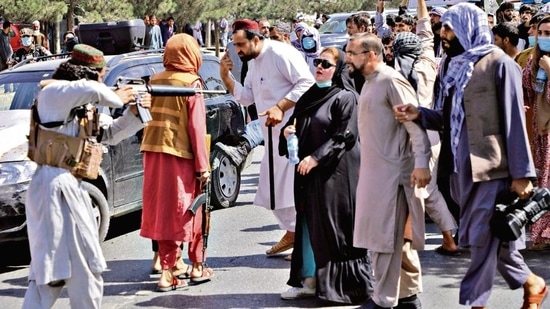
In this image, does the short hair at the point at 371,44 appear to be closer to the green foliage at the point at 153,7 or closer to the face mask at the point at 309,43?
the face mask at the point at 309,43

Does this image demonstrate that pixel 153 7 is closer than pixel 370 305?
No

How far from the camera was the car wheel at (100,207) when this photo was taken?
8523 mm

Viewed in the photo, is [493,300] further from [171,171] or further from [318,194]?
[171,171]

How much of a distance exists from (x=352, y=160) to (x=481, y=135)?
1473 mm

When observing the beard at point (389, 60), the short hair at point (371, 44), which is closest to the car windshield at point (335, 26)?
the beard at point (389, 60)

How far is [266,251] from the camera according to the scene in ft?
28.3

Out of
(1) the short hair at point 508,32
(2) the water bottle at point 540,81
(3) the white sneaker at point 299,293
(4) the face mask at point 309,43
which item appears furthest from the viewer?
(4) the face mask at point 309,43

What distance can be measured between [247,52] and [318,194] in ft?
5.92

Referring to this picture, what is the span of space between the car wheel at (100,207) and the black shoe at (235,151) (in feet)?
6.51

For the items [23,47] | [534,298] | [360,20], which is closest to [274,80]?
[534,298]

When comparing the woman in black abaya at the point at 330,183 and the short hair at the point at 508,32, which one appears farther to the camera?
the short hair at the point at 508,32

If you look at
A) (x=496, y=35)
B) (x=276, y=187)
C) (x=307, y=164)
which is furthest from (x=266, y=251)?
(x=496, y=35)

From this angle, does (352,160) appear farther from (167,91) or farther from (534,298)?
(534,298)

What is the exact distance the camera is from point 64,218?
18.6 feet
